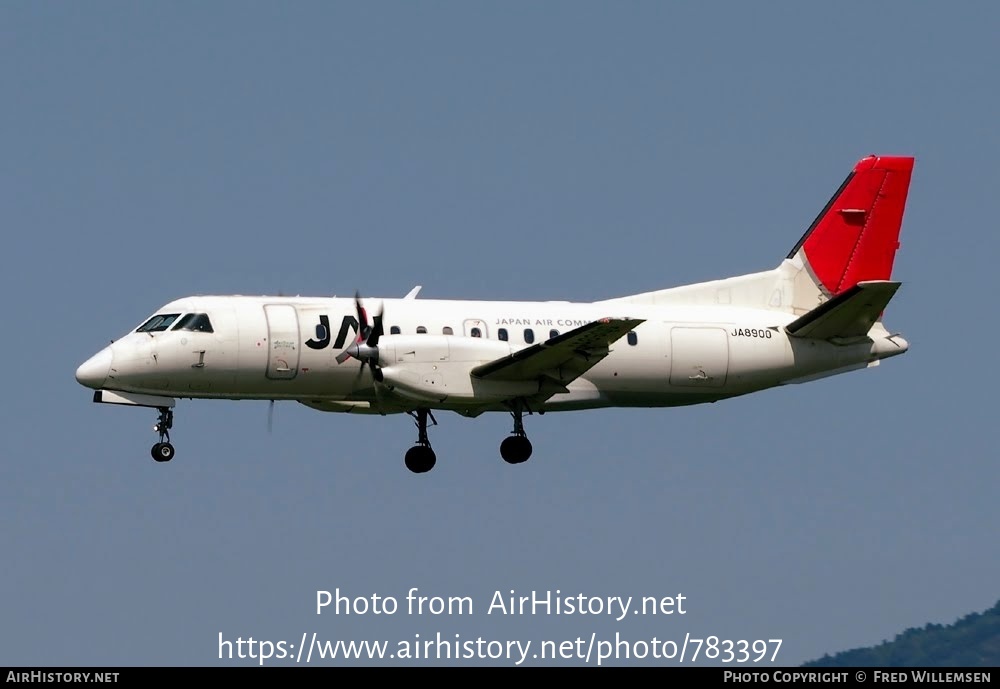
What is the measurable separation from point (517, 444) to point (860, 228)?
878 cm

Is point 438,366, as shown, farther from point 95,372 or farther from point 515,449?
point 95,372

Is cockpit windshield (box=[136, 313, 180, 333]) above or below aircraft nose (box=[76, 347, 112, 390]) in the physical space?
above

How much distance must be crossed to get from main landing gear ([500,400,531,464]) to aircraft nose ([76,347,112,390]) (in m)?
7.16

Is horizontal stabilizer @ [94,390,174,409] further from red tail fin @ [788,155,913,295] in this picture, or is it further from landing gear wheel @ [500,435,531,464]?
red tail fin @ [788,155,913,295]

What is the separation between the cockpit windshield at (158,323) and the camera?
100 ft

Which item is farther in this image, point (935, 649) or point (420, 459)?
point (935, 649)

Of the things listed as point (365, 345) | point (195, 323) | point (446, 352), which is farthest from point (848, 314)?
point (195, 323)

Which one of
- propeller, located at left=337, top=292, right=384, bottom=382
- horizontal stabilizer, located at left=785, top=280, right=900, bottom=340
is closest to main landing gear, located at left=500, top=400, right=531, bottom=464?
propeller, located at left=337, top=292, right=384, bottom=382

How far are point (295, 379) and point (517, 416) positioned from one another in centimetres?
413

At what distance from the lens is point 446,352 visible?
3039cm

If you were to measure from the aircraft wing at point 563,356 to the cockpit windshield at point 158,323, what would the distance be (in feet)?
17.7

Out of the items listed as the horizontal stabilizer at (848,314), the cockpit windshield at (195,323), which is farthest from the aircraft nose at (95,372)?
the horizontal stabilizer at (848,314)

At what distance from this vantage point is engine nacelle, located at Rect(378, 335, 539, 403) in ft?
98.7

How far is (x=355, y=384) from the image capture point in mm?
30844
